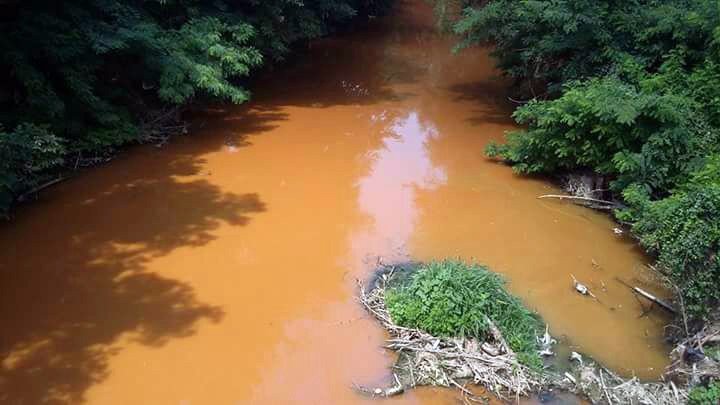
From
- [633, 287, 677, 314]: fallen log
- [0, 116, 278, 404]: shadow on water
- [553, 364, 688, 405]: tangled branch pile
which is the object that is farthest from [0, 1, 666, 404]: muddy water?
[553, 364, 688, 405]: tangled branch pile

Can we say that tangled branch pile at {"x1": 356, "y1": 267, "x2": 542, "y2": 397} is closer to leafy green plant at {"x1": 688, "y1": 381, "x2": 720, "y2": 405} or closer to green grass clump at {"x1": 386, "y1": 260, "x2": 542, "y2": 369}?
green grass clump at {"x1": 386, "y1": 260, "x2": 542, "y2": 369}

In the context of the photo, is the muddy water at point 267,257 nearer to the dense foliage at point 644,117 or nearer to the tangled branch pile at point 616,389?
the tangled branch pile at point 616,389

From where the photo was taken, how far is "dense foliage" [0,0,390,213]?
22.9 ft

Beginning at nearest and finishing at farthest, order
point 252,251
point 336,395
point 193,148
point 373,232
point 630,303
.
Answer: point 336,395
point 630,303
point 252,251
point 373,232
point 193,148

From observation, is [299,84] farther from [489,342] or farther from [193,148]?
[489,342]

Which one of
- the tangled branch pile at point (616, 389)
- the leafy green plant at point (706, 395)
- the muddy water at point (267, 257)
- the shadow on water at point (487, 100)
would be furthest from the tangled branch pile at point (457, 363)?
the shadow on water at point (487, 100)

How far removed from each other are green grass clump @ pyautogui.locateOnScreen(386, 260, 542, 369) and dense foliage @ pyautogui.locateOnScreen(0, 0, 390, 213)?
466 cm


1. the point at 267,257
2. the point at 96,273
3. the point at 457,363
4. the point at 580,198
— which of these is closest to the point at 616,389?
the point at 457,363

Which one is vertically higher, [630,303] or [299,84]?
[299,84]

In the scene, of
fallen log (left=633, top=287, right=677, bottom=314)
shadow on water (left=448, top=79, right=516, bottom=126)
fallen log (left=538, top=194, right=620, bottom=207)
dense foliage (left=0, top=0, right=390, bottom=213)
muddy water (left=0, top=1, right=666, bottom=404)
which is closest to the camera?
muddy water (left=0, top=1, right=666, bottom=404)

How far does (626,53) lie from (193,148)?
6.88m

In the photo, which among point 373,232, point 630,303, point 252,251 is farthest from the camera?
point 373,232

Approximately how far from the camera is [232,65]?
9430 mm

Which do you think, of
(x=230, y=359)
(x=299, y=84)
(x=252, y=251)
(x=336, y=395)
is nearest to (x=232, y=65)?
(x=299, y=84)
